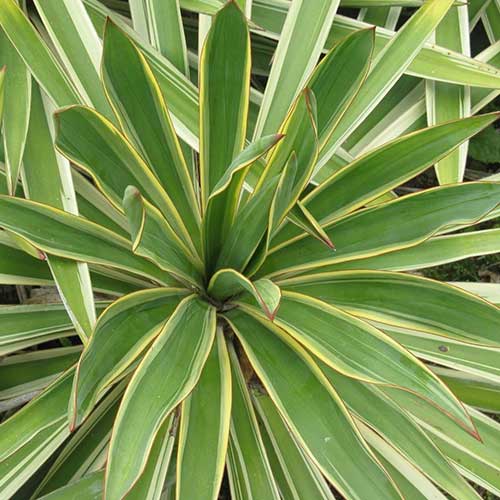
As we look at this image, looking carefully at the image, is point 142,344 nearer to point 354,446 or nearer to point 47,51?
point 354,446

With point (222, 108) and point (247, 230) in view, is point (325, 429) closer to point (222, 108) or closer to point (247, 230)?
point (247, 230)

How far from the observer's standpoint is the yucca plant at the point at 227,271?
31.6 inches

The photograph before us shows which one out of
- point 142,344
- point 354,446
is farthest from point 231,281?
point 354,446

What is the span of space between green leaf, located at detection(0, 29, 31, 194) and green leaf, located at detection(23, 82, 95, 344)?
0.04m

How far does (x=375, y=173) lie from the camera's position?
946 millimetres

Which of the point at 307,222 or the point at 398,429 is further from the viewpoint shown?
the point at 398,429

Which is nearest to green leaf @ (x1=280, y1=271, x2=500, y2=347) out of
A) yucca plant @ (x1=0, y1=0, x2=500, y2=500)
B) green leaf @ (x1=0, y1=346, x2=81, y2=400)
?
yucca plant @ (x1=0, y1=0, x2=500, y2=500)

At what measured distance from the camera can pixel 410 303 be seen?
0.90 m

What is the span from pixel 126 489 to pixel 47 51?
2.32 feet

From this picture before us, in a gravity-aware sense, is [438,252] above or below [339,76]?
below

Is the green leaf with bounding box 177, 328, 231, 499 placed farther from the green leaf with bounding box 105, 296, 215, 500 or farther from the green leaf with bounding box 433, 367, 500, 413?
the green leaf with bounding box 433, 367, 500, 413

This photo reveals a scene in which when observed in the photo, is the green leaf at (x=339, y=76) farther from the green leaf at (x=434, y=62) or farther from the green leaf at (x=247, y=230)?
the green leaf at (x=434, y=62)

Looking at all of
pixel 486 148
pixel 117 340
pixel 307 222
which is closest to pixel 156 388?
pixel 117 340

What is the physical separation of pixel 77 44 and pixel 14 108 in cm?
15
